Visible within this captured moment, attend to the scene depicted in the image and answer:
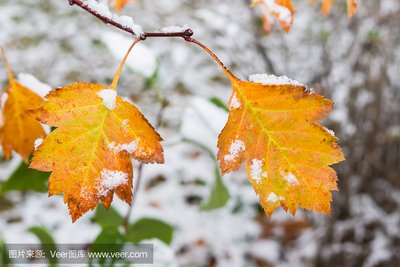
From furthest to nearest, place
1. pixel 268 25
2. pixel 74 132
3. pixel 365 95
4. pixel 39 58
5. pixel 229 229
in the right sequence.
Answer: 1. pixel 39 58
2. pixel 229 229
3. pixel 365 95
4. pixel 268 25
5. pixel 74 132

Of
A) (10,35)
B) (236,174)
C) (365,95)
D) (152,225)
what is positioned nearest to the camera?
(152,225)

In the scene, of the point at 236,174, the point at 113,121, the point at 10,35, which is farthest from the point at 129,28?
the point at 10,35

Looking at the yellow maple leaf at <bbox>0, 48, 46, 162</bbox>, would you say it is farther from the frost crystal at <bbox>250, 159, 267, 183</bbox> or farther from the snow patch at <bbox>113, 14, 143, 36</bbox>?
the frost crystal at <bbox>250, 159, 267, 183</bbox>

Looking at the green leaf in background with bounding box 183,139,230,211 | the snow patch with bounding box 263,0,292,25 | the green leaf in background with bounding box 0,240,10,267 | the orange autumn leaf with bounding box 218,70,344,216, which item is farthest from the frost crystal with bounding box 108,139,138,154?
the green leaf in background with bounding box 0,240,10,267

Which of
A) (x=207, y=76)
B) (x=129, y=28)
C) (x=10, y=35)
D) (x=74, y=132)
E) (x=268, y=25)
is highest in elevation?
(x=10, y=35)

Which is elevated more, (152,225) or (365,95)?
(365,95)

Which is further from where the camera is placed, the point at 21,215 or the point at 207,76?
the point at 207,76

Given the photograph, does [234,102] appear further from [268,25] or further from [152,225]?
[152,225]
